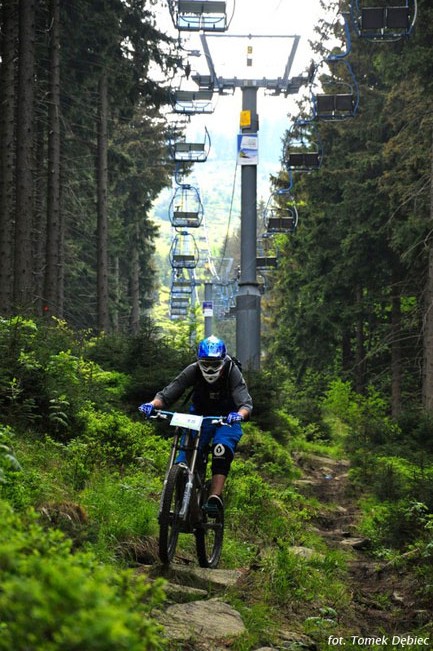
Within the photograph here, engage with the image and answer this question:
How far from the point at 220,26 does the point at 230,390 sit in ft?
47.8

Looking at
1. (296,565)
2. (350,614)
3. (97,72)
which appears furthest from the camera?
(97,72)

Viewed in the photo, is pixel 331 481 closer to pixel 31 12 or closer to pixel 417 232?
pixel 417 232

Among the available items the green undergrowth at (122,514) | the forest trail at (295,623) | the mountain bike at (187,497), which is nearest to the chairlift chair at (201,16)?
the green undergrowth at (122,514)

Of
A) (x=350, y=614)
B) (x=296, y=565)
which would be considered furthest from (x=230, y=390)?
(x=350, y=614)

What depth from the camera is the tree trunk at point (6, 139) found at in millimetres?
19031

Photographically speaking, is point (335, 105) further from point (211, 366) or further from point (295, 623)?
point (295, 623)

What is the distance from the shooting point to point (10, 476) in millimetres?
6691

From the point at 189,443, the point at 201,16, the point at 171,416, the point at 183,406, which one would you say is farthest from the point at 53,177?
the point at 189,443

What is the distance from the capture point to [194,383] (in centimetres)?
869

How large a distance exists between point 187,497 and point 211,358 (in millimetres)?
1392

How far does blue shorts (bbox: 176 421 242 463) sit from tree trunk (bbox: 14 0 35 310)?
1144cm

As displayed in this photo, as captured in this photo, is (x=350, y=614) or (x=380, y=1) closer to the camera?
(x=350, y=614)

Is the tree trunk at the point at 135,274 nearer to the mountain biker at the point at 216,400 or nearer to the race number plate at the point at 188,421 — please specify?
the mountain biker at the point at 216,400

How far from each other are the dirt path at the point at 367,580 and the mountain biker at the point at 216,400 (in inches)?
66.9
